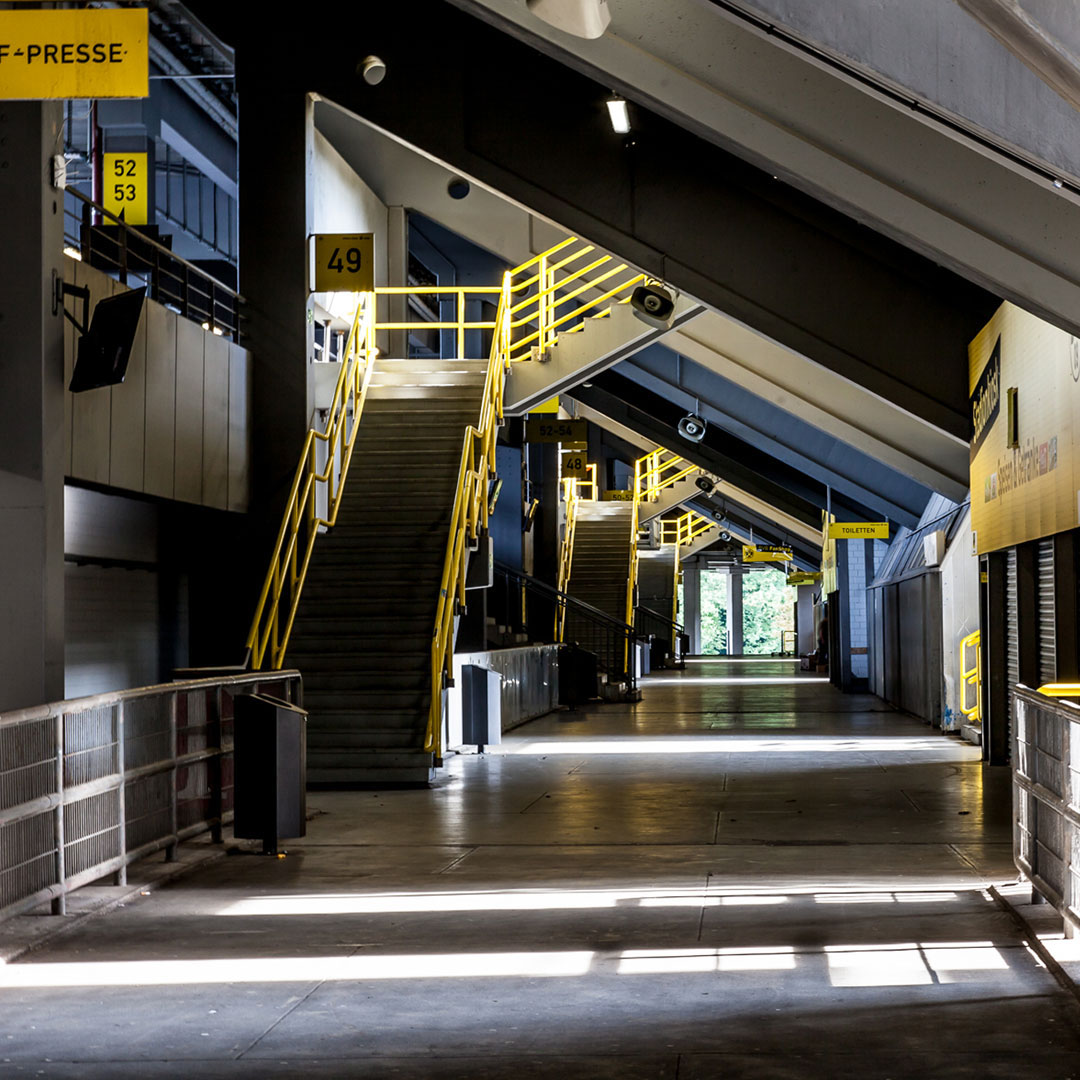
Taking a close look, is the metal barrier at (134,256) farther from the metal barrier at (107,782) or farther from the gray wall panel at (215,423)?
the metal barrier at (107,782)

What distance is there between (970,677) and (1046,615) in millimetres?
5216

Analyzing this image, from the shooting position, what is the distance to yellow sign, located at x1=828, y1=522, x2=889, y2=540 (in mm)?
27031

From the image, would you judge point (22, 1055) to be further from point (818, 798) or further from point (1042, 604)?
point (1042, 604)

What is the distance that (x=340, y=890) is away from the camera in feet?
27.9

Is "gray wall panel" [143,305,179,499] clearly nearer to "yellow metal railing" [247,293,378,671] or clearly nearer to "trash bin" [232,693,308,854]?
"yellow metal railing" [247,293,378,671]

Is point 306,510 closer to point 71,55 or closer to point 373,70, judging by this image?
point 373,70

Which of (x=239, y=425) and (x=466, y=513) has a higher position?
(x=239, y=425)

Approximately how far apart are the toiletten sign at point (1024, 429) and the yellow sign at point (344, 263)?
728 centimetres

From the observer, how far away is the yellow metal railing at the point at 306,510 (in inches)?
597

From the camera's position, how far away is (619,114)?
13.8 meters

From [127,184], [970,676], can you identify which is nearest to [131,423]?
[127,184]

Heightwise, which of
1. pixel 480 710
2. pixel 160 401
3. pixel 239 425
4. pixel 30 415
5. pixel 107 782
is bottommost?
pixel 480 710

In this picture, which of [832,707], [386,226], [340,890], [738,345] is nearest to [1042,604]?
[340,890]

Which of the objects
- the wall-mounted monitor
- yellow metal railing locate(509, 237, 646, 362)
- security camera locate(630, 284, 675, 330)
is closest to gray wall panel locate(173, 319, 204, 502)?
the wall-mounted monitor
